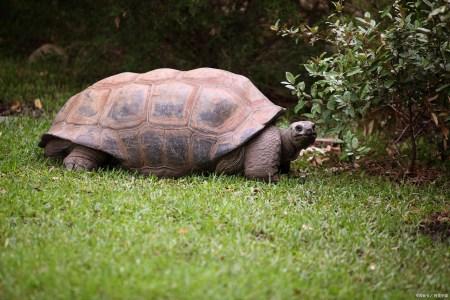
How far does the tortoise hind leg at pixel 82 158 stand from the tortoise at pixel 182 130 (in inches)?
0.4

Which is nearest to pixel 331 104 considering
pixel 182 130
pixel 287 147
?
pixel 287 147

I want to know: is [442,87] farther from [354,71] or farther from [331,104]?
[331,104]

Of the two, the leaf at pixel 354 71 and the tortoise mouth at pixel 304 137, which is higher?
the leaf at pixel 354 71

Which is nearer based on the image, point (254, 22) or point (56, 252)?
point (56, 252)

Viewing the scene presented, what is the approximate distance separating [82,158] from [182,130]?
42.9 inches

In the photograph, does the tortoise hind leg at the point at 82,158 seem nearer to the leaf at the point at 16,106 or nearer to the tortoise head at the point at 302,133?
the tortoise head at the point at 302,133

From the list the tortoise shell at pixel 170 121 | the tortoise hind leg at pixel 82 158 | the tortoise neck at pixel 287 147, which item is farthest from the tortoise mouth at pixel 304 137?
the tortoise hind leg at pixel 82 158

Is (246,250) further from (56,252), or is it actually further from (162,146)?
(162,146)

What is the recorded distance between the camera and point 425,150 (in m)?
7.75

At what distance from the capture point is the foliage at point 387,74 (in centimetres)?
569

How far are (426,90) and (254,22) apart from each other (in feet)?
14.1

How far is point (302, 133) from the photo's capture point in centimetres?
614

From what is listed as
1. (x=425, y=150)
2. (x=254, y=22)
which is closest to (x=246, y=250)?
(x=425, y=150)

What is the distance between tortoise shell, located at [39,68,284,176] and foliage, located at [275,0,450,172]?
0.67 metres
